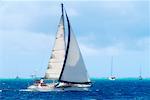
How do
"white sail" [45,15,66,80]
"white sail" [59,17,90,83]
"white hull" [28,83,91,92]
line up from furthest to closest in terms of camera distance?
"white hull" [28,83,91,92]
"white sail" [45,15,66,80]
"white sail" [59,17,90,83]

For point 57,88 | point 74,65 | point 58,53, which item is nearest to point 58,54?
point 58,53

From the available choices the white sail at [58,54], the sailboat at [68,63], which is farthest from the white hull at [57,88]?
the white sail at [58,54]

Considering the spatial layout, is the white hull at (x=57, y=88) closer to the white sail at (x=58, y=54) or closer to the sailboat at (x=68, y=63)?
the sailboat at (x=68, y=63)

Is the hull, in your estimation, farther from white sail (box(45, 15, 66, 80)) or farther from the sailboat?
white sail (box(45, 15, 66, 80))

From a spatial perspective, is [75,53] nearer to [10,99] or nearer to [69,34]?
[69,34]

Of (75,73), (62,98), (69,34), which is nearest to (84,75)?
(75,73)

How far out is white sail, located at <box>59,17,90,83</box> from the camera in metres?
87.9

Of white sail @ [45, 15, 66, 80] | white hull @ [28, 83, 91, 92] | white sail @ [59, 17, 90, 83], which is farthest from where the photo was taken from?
white hull @ [28, 83, 91, 92]

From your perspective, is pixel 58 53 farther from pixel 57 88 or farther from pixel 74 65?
pixel 57 88

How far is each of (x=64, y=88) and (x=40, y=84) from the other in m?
6.62

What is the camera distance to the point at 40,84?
3718 inches

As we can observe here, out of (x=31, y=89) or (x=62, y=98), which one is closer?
(x=62, y=98)

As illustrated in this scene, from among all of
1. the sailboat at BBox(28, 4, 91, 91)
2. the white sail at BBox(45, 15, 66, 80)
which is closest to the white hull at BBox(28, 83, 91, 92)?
the sailboat at BBox(28, 4, 91, 91)

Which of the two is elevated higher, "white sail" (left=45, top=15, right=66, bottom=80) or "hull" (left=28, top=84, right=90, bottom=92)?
"white sail" (left=45, top=15, right=66, bottom=80)
